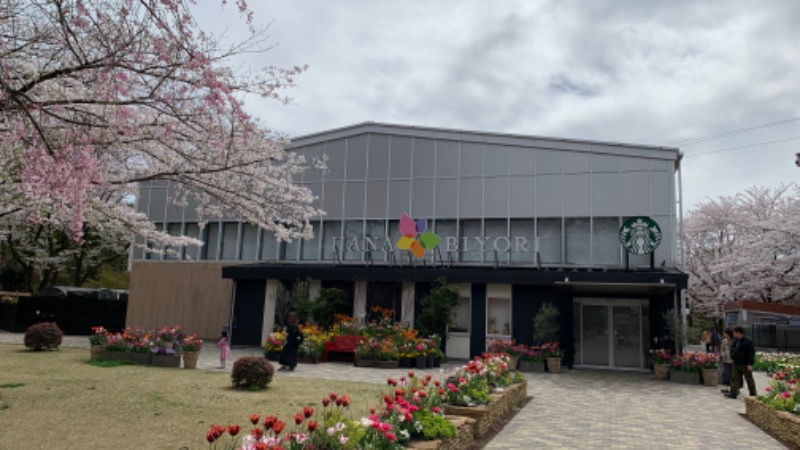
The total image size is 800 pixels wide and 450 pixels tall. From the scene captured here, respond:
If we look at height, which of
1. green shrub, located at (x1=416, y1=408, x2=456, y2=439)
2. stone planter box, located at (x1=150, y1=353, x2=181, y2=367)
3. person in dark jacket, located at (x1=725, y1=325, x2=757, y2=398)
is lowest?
stone planter box, located at (x1=150, y1=353, x2=181, y2=367)

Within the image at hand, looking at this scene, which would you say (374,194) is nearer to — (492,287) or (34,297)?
(492,287)

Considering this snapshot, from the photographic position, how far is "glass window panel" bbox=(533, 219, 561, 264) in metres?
20.8

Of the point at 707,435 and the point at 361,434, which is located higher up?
the point at 361,434

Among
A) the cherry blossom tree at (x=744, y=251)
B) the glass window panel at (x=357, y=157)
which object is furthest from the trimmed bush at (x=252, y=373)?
the cherry blossom tree at (x=744, y=251)

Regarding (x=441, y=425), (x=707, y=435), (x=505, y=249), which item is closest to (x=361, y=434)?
(x=441, y=425)

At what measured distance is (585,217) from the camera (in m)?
20.5

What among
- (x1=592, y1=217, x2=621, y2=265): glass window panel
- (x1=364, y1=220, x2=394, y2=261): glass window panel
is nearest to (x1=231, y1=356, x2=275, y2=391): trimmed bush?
(x1=364, y1=220, x2=394, y2=261): glass window panel

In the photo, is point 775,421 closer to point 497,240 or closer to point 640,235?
point 640,235

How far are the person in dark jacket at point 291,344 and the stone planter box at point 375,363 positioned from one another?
8.23 ft

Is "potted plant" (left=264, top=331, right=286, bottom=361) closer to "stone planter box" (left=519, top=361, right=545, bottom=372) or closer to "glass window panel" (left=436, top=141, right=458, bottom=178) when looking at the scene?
"stone planter box" (left=519, top=361, right=545, bottom=372)

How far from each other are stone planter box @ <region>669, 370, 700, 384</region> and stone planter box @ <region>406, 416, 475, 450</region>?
1078 centimetres

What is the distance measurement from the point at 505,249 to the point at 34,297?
849 inches

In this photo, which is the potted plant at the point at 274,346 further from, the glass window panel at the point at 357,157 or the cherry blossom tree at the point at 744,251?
the cherry blossom tree at the point at 744,251

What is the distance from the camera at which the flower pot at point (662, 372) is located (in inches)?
632
